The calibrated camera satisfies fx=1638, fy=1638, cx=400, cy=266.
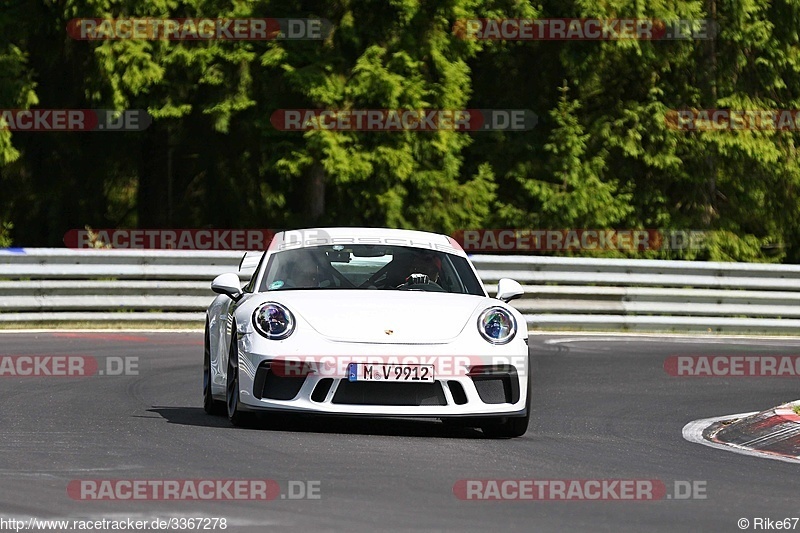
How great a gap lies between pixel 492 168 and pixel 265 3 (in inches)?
260

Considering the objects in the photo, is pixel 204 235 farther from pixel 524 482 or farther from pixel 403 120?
pixel 524 482

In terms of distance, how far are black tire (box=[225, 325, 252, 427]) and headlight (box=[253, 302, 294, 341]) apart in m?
0.25

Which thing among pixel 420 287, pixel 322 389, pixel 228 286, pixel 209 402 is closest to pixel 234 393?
pixel 322 389

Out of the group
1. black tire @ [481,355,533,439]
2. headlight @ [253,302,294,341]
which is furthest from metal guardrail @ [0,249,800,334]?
black tire @ [481,355,533,439]

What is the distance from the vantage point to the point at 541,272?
19.5 meters

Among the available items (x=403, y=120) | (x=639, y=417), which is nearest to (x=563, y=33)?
(x=403, y=120)

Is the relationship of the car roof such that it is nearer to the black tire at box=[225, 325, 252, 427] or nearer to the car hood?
the car hood

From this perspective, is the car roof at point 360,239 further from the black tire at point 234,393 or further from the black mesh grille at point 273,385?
the black mesh grille at point 273,385

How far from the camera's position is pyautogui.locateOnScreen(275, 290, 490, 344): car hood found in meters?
9.14

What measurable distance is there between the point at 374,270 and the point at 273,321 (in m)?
1.54

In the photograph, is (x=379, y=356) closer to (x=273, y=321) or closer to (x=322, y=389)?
(x=322, y=389)

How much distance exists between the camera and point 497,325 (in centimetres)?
948

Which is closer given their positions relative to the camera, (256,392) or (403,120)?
(256,392)

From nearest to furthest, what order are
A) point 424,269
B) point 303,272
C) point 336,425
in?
point 336,425 < point 303,272 < point 424,269
